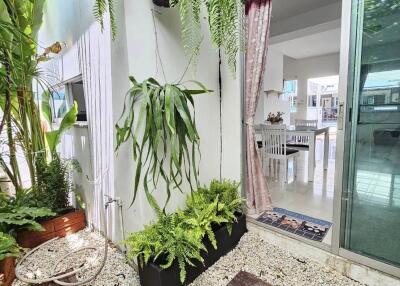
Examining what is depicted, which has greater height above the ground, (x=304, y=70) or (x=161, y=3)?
(x=304, y=70)

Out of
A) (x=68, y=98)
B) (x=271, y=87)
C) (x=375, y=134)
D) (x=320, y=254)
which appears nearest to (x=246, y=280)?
(x=320, y=254)

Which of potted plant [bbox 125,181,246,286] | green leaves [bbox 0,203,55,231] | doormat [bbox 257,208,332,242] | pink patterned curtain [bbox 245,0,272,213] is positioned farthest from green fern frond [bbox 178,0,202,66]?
green leaves [bbox 0,203,55,231]

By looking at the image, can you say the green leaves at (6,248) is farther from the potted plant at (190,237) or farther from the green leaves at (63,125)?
the green leaves at (63,125)

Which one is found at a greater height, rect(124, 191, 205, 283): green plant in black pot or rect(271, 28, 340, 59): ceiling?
rect(271, 28, 340, 59): ceiling

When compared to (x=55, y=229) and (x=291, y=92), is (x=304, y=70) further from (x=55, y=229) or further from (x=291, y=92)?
(x=55, y=229)

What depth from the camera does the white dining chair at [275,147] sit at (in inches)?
127

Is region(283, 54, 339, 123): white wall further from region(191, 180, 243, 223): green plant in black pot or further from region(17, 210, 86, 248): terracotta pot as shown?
region(17, 210, 86, 248): terracotta pot

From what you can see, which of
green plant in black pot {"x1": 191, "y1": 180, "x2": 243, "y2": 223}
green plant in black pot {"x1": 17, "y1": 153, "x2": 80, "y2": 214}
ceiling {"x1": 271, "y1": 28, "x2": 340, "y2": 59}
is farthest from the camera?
A: ceiling {"x1": 271, "y1": 28, "x2": 340, "y2": 59}

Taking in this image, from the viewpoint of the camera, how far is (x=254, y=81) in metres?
2.00

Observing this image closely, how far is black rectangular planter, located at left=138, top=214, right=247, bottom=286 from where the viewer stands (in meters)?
1.36

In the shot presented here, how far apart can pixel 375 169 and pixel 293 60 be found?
6.87m

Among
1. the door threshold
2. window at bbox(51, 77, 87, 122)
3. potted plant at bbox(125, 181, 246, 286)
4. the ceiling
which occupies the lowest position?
the door threshold

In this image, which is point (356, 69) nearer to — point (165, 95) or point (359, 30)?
point (359, 30)

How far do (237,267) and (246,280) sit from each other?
0.14 meters
